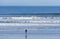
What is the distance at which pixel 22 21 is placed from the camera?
3.03 metres

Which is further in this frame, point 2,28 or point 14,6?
point 14,6

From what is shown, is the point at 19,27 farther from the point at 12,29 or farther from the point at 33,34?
the point at 33,34

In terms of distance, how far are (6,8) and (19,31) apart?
291 centimetres

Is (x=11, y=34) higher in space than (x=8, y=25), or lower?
lower

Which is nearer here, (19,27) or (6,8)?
(19,27)

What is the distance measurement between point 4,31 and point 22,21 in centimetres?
56

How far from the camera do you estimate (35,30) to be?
2617 millimetres

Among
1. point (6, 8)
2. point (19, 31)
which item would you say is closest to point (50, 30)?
point (19, 31)
